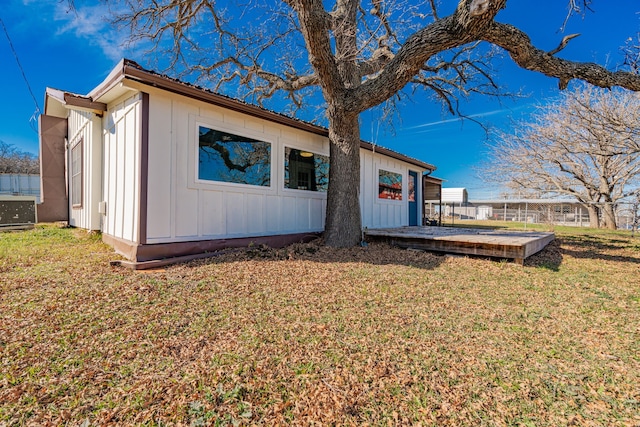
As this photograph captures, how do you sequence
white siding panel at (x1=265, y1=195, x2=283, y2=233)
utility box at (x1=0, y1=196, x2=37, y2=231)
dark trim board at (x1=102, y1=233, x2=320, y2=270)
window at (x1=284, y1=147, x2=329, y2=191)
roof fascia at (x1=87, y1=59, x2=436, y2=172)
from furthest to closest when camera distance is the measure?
utility box at (x1=0, y1=196, x2=37, y2=231)
window at (x1=284, y1=147, x2=329, y2=191)
white siding panel at (x1=265, y1=195, x2=283, y2=233)
dark trim board at (x1=102, y1=233, x2=320, y2=270)
roof fascia at (x1=87, y1=59, x2=436, y2=172)

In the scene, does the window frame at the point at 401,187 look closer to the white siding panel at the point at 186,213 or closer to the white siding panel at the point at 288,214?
the white siding panel at the point at 288,214

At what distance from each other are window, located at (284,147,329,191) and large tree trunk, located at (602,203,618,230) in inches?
697

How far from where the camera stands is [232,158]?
5250 mm

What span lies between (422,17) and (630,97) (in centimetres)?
1000

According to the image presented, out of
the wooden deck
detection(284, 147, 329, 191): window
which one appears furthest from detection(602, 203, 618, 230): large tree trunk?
detection(284, 147, 329, 191): window

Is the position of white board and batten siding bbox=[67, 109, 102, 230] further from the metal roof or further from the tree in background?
the tree in background

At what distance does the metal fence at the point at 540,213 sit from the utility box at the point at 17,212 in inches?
530

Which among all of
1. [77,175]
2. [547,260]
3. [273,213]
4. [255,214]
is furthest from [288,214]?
[77,175]

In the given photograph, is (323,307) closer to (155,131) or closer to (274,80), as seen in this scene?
(155,131)

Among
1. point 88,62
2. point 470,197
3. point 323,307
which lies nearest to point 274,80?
point 88,62

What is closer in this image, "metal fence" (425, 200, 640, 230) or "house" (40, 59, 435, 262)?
"house" (40, 59, 435, 262)

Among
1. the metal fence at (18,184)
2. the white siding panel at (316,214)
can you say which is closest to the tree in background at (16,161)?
the metal fence at (18,184)

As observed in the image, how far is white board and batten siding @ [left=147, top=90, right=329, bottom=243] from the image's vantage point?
4332mm

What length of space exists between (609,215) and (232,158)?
20.4 meters
